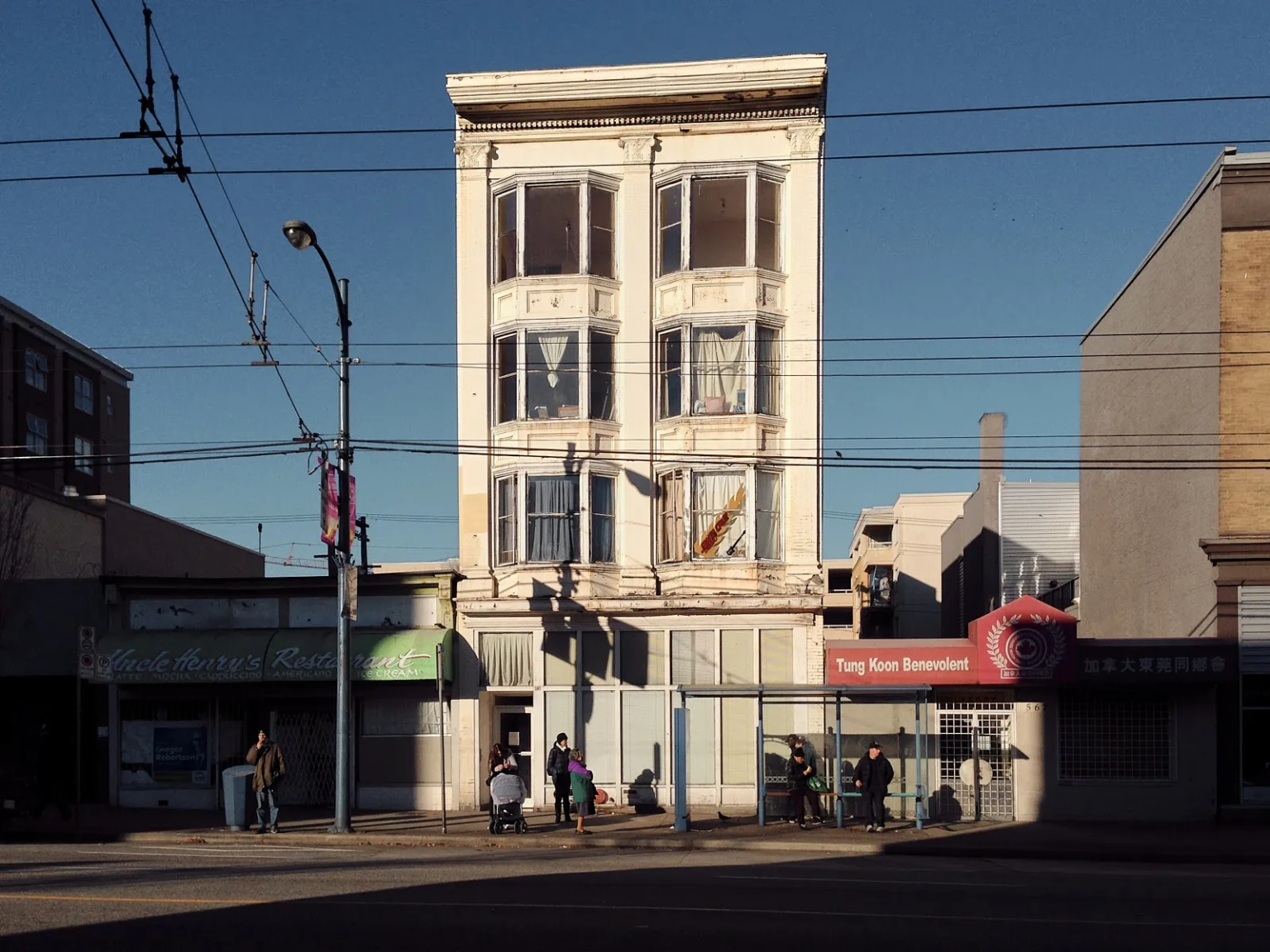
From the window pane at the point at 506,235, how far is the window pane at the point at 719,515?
20.0ft

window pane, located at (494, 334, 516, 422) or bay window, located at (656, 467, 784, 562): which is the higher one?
window pane, located at (494, 334, 516, 422)

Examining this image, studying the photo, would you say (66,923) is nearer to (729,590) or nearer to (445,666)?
(445,666)

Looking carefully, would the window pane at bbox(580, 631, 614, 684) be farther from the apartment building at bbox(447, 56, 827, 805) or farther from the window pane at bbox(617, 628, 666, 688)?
the window pane at bbox(617, 628, 666, 688)

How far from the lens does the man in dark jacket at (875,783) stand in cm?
2361

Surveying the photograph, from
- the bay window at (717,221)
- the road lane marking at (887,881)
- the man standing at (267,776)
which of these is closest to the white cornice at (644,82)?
the bay window at (717,221)

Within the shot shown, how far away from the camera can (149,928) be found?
479 inches

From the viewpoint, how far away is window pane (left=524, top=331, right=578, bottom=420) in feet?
93.9

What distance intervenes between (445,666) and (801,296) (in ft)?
34.8

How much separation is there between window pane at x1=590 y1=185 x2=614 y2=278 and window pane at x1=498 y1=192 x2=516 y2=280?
5.86 feet

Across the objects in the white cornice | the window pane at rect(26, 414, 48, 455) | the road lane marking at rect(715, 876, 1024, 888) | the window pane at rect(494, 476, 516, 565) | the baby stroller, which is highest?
the white cornice

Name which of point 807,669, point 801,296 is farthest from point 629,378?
point 807,669

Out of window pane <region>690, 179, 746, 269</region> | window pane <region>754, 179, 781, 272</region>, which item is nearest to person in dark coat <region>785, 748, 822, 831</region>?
window pane <region>754, 179, 781, 272</region>

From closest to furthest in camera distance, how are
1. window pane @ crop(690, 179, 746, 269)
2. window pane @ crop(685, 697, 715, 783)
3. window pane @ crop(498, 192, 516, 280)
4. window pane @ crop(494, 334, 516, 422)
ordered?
window pane @ crop(685, 697, 715, 783)
window pane @ crop(690, 179, 746, 269)
window pane @ crop(494, 334, 516, 422)
window pane @ crop(498, 192, 516, 280)

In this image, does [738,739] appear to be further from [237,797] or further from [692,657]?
[237,797]
